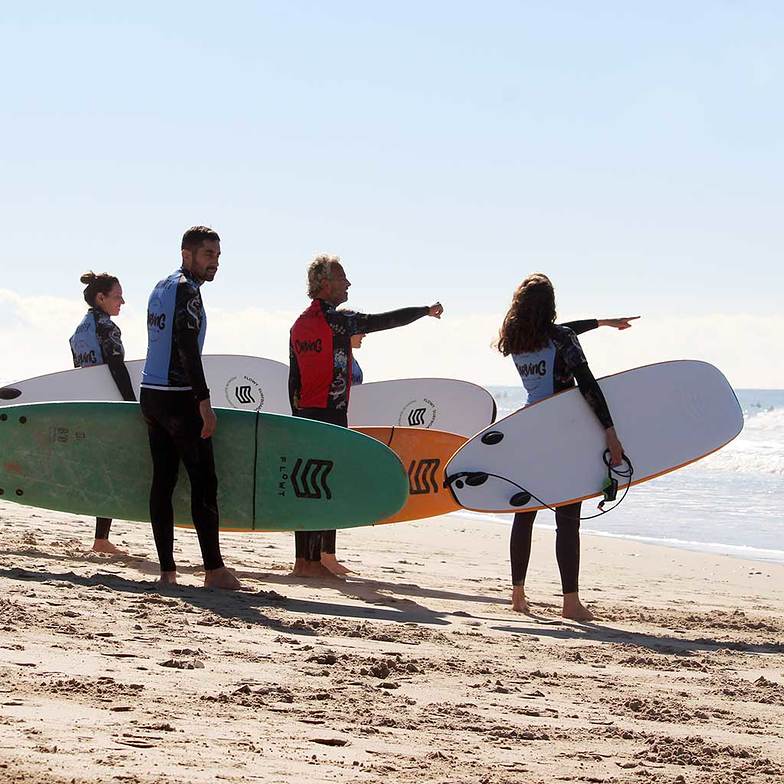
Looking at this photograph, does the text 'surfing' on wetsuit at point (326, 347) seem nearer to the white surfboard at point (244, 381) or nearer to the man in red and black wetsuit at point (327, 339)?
Result: the man in red and black wetsuit at point (327, 339)

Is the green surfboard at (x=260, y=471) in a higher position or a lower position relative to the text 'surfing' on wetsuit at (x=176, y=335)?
lower

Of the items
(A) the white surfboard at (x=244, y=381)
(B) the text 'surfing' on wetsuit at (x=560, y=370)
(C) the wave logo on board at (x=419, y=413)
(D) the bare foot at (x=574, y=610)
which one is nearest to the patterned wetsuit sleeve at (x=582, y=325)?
(B) the text 'surfing' on wetsuit at (x=560, y=370)

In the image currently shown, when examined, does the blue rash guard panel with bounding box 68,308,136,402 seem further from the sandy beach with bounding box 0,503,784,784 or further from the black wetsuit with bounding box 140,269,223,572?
the black wetsuit with bounding box 140,269,223,572

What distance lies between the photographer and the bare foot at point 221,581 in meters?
4.91

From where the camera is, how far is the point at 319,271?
558 cm

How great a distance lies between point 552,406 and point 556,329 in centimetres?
49

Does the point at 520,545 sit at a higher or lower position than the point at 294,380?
lower

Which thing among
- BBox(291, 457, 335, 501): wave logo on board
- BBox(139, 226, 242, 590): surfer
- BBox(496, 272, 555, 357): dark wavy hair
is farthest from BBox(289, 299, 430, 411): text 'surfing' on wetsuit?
BBox(139, 226, 242, 590): surfer

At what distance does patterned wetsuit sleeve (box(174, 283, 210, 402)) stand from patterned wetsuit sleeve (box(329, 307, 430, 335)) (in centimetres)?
98

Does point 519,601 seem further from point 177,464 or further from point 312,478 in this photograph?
point 177,464

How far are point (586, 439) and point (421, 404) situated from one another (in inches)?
114

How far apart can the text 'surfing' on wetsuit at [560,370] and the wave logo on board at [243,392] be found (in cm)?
378

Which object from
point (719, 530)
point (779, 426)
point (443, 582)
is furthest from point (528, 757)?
point (779, 426)

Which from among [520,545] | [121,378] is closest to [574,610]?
[520,545]
